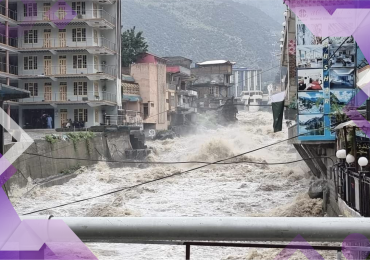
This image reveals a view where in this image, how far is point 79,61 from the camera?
23.6 m

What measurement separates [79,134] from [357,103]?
1229 cm

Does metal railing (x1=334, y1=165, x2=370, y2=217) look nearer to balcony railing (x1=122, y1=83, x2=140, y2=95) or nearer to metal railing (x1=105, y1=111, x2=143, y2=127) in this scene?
metal railing (x1=105, y1=111, x2=143, y2=127)

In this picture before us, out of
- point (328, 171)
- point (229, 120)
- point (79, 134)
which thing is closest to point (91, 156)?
point (79, 134)

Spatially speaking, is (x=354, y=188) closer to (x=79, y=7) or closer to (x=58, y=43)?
→ (x=58, y=43)

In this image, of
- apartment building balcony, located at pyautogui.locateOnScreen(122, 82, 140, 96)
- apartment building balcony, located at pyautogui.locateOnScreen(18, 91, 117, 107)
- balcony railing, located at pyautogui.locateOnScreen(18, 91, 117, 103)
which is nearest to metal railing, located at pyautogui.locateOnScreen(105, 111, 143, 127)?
apartment building balcony, located at pyautogui.locateOnScreen(122, 82, 140, 96)

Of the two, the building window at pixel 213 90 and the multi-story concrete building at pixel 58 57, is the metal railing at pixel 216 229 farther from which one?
the building window at pixel 213 90

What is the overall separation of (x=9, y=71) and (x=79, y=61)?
305cm

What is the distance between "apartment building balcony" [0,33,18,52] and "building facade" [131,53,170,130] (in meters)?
7.56

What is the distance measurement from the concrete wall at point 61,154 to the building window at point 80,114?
6.21ft

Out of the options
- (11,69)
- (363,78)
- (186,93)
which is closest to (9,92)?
(363,78)

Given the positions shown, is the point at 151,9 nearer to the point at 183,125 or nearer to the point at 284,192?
the point at 183,125

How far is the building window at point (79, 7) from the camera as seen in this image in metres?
23.6

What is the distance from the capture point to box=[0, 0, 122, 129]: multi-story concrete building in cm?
2327

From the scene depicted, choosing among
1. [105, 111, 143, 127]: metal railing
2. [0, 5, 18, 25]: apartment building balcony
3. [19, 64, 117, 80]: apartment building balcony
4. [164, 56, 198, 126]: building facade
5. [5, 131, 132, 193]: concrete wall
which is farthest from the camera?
[164, 56, 198, 126]: building facade
